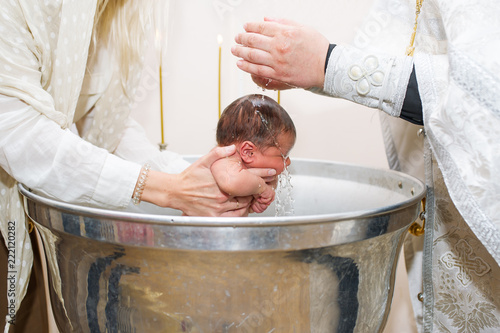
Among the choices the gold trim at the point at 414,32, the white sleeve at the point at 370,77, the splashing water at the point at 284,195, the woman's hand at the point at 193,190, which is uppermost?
the gold trim at the point at 414,32

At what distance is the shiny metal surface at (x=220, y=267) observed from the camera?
549mm

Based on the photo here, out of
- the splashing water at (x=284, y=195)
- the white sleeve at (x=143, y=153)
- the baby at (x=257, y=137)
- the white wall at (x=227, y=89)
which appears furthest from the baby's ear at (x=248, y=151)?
the white wall at (x=227, y=89)

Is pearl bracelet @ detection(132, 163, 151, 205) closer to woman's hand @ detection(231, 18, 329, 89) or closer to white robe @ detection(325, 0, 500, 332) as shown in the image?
woman's hand @ detection(231, 18, 329, 89)

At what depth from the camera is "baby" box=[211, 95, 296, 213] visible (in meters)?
0.84

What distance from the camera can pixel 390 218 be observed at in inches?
24.3

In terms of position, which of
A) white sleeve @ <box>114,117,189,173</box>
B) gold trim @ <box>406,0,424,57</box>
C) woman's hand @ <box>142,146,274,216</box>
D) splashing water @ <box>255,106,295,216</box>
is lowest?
splashing water @ <box>255,106,295,216</box>

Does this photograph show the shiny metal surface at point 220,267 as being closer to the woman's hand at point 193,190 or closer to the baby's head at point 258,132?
the woman's hand at point 193,190

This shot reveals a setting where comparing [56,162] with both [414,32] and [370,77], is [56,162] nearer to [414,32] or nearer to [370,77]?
[370,77]

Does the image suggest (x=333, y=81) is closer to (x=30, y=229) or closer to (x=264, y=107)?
(x=264, y=107)

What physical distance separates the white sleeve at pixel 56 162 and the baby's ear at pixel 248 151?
7.5 inches

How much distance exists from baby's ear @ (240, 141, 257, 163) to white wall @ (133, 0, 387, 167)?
60 centimetres

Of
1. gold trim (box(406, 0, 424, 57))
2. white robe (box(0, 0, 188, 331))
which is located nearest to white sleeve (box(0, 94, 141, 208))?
white robe (box(0, 0, 188, 331))

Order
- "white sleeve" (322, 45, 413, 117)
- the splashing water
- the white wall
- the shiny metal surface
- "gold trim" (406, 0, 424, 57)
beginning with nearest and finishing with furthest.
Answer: the shiny metal surface
"white sleeve" (322, 45, 413, 117)
"gold trim" (406, 0, 424, 57)
the splashing water
the white wall

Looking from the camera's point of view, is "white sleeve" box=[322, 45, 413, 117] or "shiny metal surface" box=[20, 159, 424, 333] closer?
"shiny metal surface" box=[20, 159, 424, 333]
